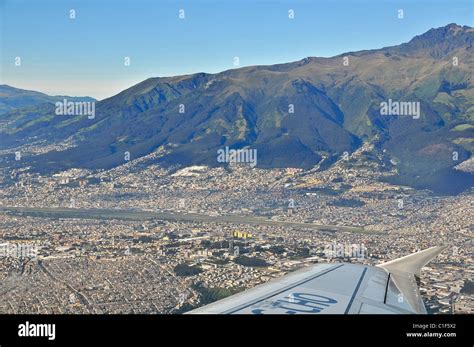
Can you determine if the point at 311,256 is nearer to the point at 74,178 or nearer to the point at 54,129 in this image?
the point at 74,178

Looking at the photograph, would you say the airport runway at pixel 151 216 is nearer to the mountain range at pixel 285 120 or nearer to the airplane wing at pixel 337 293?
the mountain range at pixel 285 120

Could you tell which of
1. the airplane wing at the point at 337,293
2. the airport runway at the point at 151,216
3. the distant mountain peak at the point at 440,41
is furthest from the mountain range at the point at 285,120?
the airplane wing at the point at 337,293

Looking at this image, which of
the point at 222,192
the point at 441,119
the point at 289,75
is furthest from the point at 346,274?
the point at 289,75

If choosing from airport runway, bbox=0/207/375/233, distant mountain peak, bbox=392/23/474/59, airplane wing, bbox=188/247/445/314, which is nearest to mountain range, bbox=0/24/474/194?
distant mountain peak, bbox=392/23/474/59

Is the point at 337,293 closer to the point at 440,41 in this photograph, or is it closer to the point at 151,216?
the point at 151,216

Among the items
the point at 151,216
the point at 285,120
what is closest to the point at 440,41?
the point at 285,120
